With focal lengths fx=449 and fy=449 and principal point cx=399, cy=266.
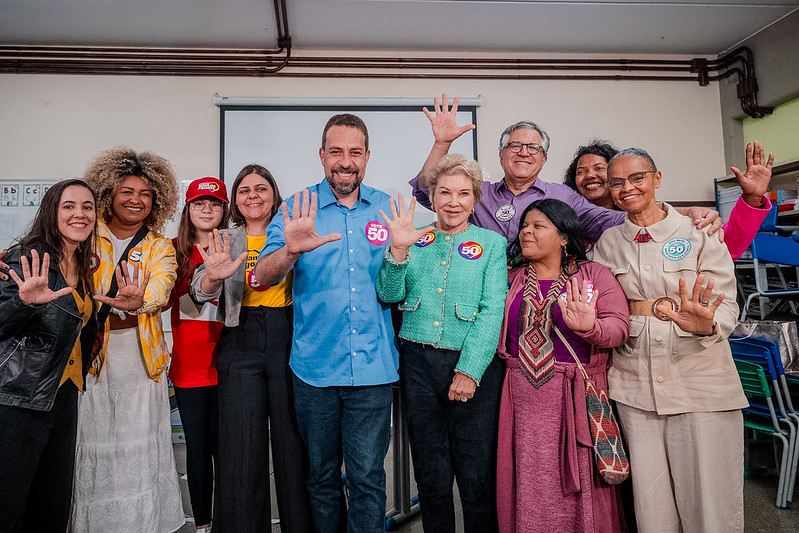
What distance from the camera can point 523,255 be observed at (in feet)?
6.60

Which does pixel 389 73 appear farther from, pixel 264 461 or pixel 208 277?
pixel 264 461

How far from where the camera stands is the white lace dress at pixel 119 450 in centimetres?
198

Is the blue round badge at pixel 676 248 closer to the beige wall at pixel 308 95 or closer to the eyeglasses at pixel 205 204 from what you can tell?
the eyeglasses at pixel 205 204

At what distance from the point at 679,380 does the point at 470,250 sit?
0.95m

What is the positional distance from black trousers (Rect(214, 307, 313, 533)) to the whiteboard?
306 centimetres

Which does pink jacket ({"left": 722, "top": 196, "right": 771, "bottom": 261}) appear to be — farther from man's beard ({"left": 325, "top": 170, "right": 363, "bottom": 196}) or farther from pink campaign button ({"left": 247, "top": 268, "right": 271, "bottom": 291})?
pink campaign button ({"left": 247, "top": 268, "right": 271, "bottom": 291})

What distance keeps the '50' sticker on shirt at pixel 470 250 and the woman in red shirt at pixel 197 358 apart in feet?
4.02

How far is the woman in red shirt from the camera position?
7.22 ft

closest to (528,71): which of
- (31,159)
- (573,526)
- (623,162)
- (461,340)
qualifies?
(623,162)

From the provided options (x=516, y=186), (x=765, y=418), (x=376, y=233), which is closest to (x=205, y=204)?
(x=376, y=233)

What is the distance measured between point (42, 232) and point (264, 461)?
133 cm

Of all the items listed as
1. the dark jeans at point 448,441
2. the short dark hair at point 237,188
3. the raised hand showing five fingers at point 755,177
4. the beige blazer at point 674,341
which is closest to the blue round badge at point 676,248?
the beige blazer at point 674,341

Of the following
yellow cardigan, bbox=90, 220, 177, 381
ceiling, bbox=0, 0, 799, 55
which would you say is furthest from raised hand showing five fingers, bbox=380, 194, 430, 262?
ceiling, bbox=0, 0, 799, 55

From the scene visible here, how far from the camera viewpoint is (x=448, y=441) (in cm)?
185
